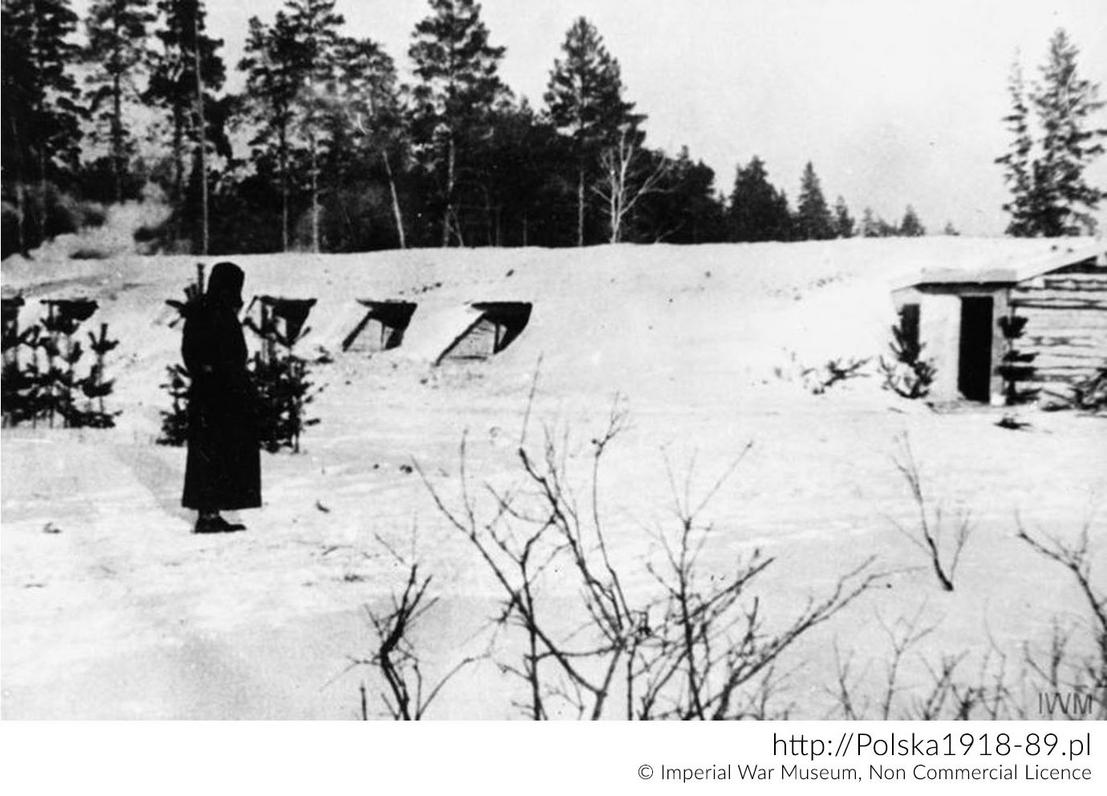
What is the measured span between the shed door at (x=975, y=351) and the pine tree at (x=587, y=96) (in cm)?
716

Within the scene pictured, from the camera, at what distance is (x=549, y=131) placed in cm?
1527

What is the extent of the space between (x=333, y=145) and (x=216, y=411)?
17577 mm

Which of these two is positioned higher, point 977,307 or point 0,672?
point 977,307

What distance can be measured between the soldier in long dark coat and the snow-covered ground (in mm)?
308

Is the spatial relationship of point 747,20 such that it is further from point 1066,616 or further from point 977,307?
point 977,307

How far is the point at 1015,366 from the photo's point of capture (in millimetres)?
13203

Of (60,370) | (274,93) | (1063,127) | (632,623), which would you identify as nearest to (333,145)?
(274,93)

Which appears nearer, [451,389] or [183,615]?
[183,615]

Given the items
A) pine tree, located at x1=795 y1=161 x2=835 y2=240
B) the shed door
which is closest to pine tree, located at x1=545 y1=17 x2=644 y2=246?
the shed door

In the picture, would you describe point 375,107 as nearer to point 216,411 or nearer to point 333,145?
point 333,145
